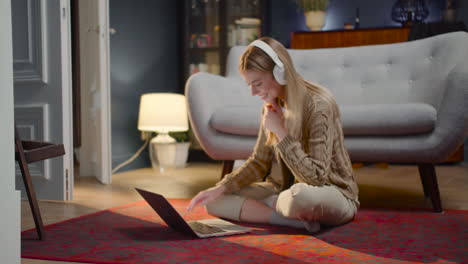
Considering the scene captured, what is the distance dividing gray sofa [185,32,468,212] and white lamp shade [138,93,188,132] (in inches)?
38.2

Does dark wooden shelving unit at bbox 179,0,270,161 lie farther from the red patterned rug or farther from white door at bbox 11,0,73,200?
the red patterned rug

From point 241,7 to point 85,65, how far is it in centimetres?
170

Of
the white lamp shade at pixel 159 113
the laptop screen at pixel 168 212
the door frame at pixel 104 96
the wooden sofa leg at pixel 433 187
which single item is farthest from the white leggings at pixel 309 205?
the white lamp shade at pixel 159 113

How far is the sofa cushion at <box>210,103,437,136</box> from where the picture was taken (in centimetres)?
214

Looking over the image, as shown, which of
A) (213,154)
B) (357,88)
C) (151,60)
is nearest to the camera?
(213,154)

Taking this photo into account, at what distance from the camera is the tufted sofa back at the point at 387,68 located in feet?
8.11

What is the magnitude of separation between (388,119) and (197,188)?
3.91 feet

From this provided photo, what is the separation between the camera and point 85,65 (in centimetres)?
348

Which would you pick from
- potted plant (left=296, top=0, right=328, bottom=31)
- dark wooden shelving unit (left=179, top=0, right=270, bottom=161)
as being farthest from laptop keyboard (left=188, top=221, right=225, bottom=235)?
potted plant (left=296, top=0, right=328, bottom=31)

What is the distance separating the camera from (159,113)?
3850 millimetres

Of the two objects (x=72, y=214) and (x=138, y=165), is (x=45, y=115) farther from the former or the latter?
(x=138, y=165)

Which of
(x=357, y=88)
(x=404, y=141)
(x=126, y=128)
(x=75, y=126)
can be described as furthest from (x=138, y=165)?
(x=404, y=141)

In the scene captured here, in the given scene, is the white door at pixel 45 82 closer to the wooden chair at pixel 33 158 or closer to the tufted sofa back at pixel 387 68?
the wooden chair at pixel 33 158

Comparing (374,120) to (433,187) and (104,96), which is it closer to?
(433,187)
